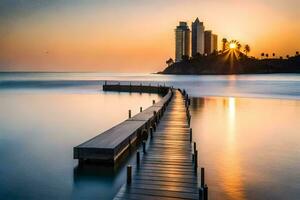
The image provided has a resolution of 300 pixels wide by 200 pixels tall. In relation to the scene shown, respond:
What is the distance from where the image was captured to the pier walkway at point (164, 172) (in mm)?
9602

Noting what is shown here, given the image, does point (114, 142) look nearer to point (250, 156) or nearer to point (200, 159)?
point (200, 159)

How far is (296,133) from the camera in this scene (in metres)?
25.3

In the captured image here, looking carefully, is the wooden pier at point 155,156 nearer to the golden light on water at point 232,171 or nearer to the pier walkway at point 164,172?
the pier walkway at point 164,172

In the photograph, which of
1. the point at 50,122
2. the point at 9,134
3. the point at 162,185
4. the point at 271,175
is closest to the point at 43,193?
the point at 162,185

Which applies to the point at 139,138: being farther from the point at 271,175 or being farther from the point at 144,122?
the point at 271,175

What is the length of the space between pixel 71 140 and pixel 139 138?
553 cm

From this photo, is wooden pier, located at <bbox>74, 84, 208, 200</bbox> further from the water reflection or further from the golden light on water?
the golden light on water

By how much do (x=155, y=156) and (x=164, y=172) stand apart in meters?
2.25

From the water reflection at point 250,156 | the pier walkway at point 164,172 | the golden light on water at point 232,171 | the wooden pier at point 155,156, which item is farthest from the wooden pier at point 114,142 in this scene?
the golden light on water at point 232,171

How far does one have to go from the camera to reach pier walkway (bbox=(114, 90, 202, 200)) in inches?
378

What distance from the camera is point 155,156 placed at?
45.0 ft

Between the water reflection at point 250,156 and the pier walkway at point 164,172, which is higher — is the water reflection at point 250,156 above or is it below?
below

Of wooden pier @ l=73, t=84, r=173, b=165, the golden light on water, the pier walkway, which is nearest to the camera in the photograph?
the pier walkway

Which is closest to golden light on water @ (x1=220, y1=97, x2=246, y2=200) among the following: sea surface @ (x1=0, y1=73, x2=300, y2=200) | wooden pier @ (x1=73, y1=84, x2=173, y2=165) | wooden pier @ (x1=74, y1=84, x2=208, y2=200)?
sea surface @ (x1=0, y1=73, x2=300, y2=200)
